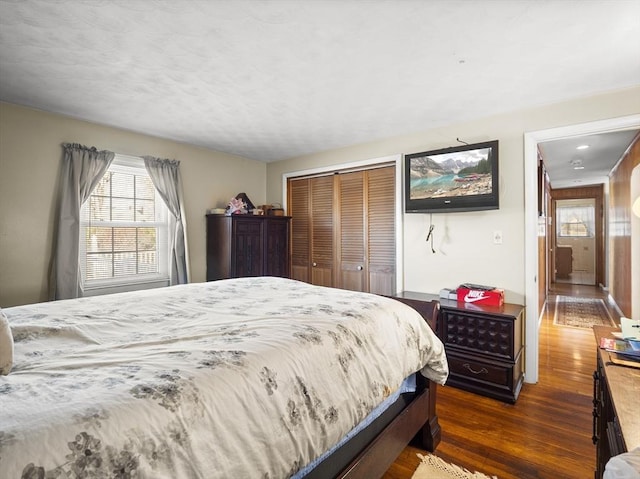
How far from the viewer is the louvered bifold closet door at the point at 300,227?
15.2 ft

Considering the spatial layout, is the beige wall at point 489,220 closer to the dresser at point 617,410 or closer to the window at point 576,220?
the dresser at point 617,410

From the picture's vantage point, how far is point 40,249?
2.89 metres

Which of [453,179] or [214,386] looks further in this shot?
[453,179]

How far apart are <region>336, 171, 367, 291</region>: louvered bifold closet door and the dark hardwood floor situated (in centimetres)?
168

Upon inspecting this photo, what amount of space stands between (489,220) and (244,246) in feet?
8.91

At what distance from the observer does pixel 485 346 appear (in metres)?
2.74

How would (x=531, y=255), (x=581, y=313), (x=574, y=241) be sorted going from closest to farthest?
(x=531, y=255) → (x=581, y=313) → (x=574, y=241)

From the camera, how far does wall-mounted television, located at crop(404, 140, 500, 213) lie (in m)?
3.00

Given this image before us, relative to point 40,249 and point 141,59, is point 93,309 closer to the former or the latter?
point 141,59

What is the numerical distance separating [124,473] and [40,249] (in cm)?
303

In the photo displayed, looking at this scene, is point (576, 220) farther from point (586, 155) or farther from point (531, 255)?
point (531, 255)

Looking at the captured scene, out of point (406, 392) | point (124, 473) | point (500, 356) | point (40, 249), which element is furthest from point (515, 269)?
point (40, 249)

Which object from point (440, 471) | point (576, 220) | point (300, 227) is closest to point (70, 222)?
point (300, 227)

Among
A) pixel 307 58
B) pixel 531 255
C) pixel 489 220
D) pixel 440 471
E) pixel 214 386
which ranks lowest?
pixel 440 471
